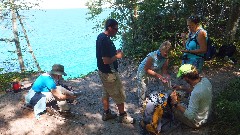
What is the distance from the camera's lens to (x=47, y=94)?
23.4 feet

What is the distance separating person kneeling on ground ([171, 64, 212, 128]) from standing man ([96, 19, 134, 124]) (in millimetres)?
1427

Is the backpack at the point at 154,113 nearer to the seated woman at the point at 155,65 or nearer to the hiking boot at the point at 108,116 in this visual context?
the seated woman at the point at 155,65

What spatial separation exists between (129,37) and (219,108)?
893cm

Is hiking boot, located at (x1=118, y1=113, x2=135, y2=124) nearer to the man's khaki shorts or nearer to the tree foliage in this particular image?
the man's khaki shorts

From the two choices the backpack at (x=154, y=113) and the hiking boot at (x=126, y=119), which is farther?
the hiking boot at (x=126, y=119)

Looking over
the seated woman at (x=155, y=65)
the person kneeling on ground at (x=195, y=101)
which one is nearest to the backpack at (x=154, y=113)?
the person kneeling on ground at (x=195, y=101)

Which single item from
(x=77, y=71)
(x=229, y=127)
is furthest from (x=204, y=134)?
(x=77, y=71)

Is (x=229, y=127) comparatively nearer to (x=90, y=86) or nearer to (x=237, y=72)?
(x=237, y=72)

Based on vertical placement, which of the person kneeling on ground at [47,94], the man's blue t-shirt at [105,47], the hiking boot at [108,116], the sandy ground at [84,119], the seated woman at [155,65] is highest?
the man's blue t-shirt at [105,47]

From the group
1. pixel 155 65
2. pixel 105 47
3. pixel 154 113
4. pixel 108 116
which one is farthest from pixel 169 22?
pixel 154 113

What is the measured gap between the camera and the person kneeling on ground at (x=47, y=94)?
6742 millimetres

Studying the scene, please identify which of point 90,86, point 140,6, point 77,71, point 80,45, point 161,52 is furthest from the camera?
point 80,45

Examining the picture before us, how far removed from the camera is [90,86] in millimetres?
10570

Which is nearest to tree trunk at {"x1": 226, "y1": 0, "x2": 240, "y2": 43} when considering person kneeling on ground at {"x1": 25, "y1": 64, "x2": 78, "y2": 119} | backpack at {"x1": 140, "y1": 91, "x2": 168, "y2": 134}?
backpack at {"x1": 140, "y1": 91, "x2": 168, "y2": 134}
